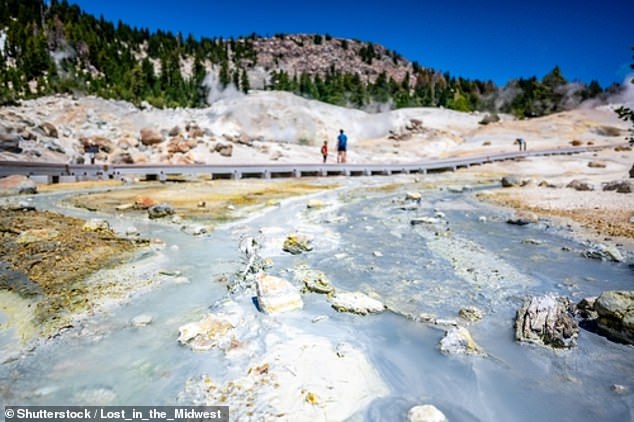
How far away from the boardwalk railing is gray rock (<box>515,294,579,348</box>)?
55.3 ft

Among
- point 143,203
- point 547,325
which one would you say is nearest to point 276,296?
point 547,325

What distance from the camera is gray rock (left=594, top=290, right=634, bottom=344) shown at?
120 inches

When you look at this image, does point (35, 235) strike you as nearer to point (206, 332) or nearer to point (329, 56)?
point (206, 332)

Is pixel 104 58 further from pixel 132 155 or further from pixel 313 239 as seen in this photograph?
pixel 313 239

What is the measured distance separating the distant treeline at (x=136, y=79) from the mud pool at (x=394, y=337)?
51607 millimetres

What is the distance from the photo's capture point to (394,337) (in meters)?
3.29

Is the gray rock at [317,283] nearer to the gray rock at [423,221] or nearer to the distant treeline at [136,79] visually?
the gray rock at [423,221]

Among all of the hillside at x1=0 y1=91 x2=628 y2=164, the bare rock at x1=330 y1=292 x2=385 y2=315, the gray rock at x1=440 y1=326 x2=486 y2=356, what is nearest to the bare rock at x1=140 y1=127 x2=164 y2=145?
the hillside at x1=0 y1=91 x2=628 y2=164

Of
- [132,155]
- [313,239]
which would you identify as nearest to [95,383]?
[313,239]

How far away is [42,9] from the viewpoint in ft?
292

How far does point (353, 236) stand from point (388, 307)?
322 cm

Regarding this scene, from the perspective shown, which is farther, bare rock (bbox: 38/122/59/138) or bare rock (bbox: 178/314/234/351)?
bare rock (bbox: 38/122/59/138)

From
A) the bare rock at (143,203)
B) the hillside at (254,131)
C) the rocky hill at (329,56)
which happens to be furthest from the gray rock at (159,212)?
the rocky hill at (329,56)

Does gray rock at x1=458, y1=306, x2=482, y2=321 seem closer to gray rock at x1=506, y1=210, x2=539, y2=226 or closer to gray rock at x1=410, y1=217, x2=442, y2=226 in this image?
gray rock at x1=410, y1=217, x2=442, y2=226
